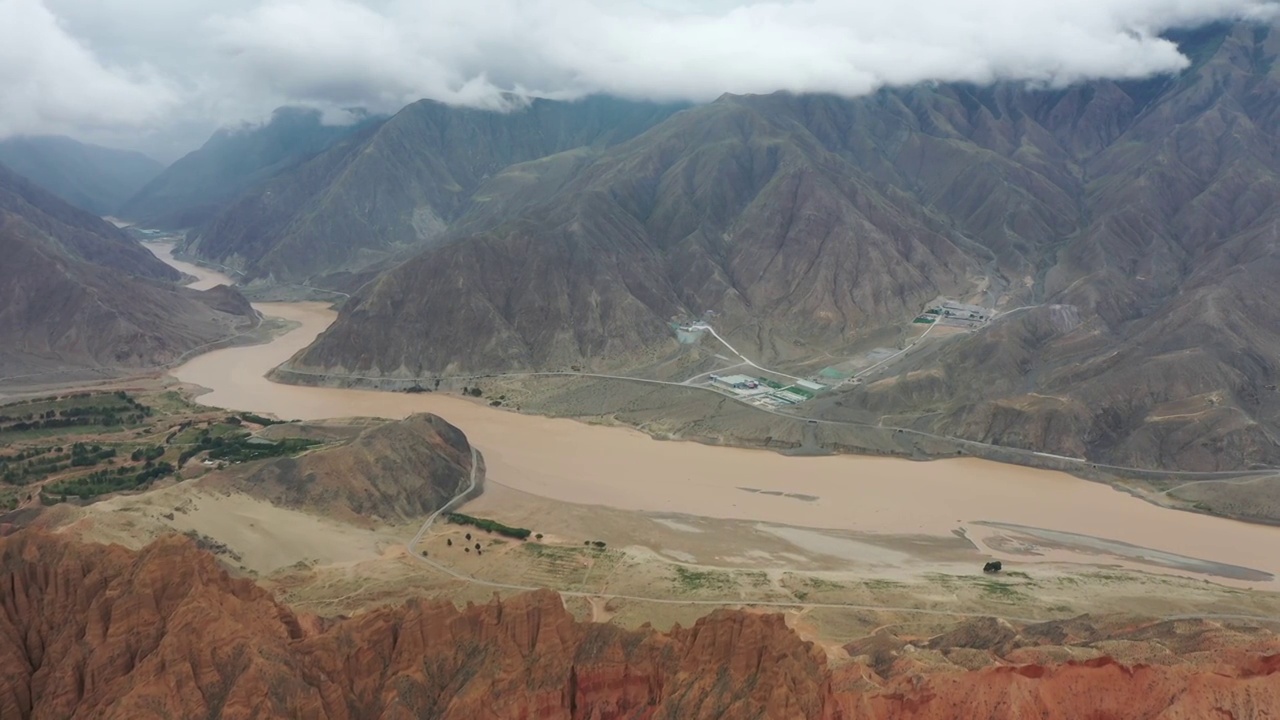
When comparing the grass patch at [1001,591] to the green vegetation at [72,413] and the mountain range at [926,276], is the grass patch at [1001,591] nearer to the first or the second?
the mountain range at [926,276]

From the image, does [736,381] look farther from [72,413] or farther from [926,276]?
[72,413]

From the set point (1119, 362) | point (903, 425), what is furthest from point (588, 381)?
point (1119, 362)

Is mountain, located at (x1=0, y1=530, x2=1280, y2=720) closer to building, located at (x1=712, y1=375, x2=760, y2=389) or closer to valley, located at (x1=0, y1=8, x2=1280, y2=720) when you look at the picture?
valley, located at (x1=0, y1=8, x2=1280, y2=720)

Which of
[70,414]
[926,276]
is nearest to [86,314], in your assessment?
[70,414]

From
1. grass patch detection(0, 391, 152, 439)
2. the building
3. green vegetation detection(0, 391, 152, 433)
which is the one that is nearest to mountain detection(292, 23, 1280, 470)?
the building

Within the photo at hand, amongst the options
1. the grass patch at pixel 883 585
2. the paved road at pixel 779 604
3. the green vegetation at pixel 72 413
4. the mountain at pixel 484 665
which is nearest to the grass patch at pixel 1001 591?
the paved road at pixel 779 604

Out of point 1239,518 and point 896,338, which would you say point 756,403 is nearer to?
point 896,338

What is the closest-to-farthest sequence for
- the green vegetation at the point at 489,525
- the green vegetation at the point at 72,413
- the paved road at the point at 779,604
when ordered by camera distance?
the paved road at the point at 779,604
the green vegetation at the point at 489,525
the green vegetation at the point at 72,413
